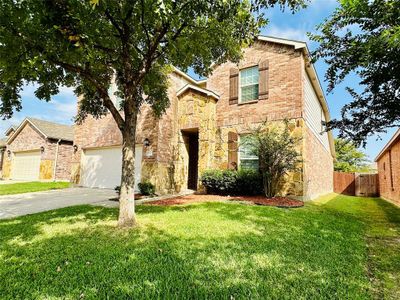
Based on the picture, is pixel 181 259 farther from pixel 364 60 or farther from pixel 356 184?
pixel 356 184

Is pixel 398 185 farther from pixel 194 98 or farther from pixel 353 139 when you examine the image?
pixel 194 98

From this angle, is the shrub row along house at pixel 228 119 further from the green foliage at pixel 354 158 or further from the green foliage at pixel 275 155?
the green foliage at pixel 354 158

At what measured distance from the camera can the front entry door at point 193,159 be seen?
1205 cm

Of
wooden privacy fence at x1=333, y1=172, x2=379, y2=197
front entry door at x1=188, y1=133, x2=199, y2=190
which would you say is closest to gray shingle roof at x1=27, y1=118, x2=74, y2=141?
front entry door at x1=188, y1=133, x2=199, y2=190

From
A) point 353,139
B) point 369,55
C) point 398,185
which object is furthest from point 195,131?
point 398,185

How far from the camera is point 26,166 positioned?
19469 mm

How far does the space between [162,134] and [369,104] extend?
7885 mm

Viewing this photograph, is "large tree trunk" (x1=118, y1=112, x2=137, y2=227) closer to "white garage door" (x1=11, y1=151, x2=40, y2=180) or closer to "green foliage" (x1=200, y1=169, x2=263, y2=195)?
"green foliage" (x1=200, y1=169, x2=263, y2=195)

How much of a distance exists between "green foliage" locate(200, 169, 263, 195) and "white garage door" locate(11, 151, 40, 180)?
15.9 metres

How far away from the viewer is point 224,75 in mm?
11289

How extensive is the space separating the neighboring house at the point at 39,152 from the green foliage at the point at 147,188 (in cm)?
1191

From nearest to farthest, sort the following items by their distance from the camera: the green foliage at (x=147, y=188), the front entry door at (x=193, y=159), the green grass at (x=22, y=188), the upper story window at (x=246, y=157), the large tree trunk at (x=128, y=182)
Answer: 1. the large tree trunk at (x=128, y=182)
2. the upper story window at (x=246, y=157)
3. the green foliage at (x=147, y=188)
4. the green grass at (x=22, y=188)
5. the front entry door at (x=193, y=159)

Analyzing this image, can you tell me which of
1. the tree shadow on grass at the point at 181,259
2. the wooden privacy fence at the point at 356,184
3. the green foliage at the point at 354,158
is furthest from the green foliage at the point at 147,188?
the green foliage at the point at 354,158

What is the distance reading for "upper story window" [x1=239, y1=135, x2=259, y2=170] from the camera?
9781 millimetres
